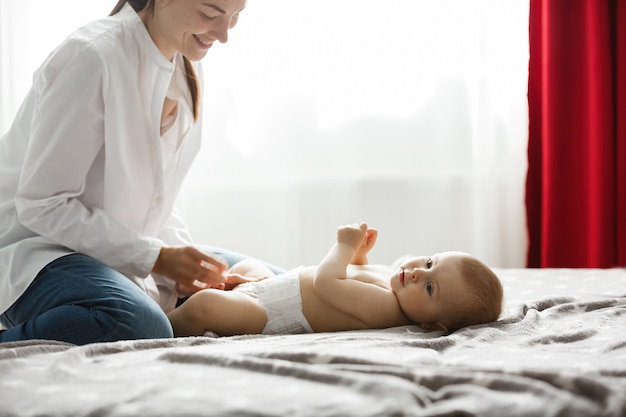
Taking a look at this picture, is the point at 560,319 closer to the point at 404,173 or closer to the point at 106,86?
the point at 106,86

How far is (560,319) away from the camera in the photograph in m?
1.75

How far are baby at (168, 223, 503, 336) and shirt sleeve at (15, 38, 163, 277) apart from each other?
0.19 m

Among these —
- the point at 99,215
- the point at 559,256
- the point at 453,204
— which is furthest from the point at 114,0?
the point at 559,256

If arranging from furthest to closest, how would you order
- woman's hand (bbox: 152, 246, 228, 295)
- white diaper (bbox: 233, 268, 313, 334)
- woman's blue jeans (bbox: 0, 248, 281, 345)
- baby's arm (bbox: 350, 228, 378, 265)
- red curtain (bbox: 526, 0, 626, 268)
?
red curtain (bbox: 526, 0, 626, 268) → baby's arm (bbox: 350, 228, 378, 265) → white diaper (bbox: 233, 268, 313, 334) → woman's hand (bbox: 152, 246, 228, 295) → woman's blue jeans (bbox: 0, 248, 281, 345)

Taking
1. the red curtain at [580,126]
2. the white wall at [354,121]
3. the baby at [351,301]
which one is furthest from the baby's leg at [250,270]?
the red curtain at [580,126]

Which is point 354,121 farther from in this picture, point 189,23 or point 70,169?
point 70,169

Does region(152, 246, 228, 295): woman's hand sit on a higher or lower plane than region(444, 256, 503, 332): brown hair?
higher

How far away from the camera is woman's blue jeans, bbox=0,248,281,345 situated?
1534mm

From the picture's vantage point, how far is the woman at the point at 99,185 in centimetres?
160

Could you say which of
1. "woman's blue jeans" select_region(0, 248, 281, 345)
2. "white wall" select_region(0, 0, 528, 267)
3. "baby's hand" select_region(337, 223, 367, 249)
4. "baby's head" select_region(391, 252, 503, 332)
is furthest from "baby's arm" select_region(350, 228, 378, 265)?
"white wall" select_region(0, 0, 528, 267)

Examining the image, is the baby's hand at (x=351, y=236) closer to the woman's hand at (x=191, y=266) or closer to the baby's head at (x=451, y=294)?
the baby's head at (x=451, y=294)

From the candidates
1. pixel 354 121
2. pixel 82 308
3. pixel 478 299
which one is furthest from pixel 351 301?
pixel 354 121

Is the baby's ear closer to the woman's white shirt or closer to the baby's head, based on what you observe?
the baby's head

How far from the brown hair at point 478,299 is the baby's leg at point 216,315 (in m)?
0.43
